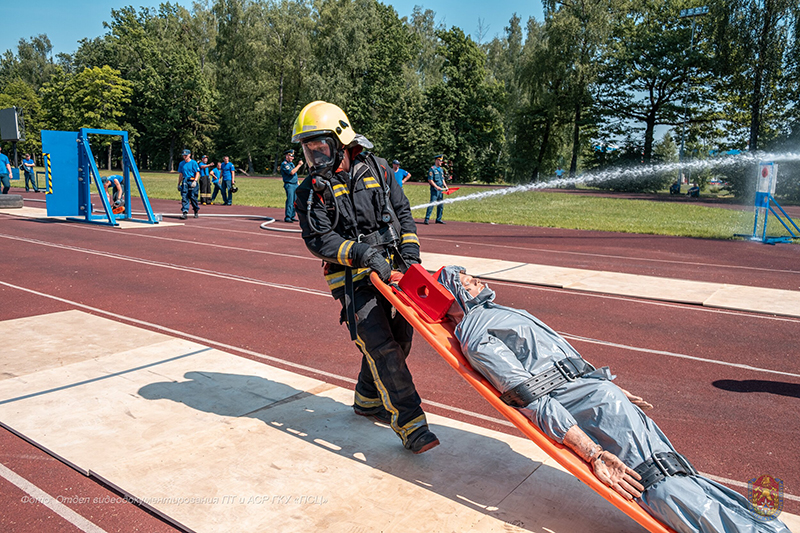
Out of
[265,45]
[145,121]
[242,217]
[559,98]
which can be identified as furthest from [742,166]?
[145,121]

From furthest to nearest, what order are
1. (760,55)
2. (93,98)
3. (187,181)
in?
(93,98), (760,55), (187,181)

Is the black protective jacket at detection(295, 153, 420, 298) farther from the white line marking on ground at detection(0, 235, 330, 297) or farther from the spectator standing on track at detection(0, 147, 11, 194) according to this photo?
the spectator standing on track at detection(0, 147, 11, 194)

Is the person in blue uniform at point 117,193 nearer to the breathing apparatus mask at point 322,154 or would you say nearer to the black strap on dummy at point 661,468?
the breathing apparatus mask at point 322,154

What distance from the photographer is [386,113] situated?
64.0 meters

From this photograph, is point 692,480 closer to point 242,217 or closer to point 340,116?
point 340,116

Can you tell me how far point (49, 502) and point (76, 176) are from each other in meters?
17.2

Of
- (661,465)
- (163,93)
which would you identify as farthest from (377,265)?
(163,93)

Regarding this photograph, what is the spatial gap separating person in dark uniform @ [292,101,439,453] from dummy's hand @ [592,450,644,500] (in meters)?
1.29

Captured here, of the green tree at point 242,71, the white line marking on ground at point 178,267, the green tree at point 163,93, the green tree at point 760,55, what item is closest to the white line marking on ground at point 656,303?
the white line marking on ground at point 178,267

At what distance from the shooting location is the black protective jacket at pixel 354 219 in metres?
3.87

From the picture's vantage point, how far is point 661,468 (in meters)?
2.80

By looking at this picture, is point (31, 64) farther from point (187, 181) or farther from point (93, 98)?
point (187, 181)

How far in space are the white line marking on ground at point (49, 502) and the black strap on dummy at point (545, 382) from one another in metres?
2.33

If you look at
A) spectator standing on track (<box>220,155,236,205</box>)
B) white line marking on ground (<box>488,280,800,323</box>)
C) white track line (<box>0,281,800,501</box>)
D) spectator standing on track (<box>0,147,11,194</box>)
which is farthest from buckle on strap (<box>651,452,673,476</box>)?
spectator standing on track (<box>0,147,11,194</box>)
